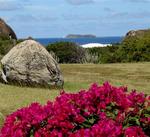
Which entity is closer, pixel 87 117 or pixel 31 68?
pixel 87 117

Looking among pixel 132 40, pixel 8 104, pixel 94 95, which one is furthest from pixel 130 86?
pixel 132 40

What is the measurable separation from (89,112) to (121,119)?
43cm

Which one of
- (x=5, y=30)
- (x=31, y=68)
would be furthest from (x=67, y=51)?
(x=31, y=68)

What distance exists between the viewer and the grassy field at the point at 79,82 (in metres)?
14.9

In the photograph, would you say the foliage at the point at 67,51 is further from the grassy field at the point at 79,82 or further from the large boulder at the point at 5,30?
the large boulder at the point at 5,30

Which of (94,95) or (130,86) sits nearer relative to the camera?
(94,95)

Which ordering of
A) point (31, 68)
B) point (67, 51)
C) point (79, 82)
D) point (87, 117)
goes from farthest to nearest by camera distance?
point (67, 51), point (79, 82), point (31, 68), point (87, 117)

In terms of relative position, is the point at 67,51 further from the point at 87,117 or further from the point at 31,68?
the point at 87,117

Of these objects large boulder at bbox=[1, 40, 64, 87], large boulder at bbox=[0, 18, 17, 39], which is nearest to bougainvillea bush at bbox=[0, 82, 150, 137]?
large boulder at bbox=[1, 40, 64, 87]

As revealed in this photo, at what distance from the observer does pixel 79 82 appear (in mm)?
20828

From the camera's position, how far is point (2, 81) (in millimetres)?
19391

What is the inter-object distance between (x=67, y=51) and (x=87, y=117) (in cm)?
3061

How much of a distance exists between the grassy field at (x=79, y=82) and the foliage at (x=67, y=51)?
28.4 ft

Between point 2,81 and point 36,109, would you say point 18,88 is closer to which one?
point 2,81
